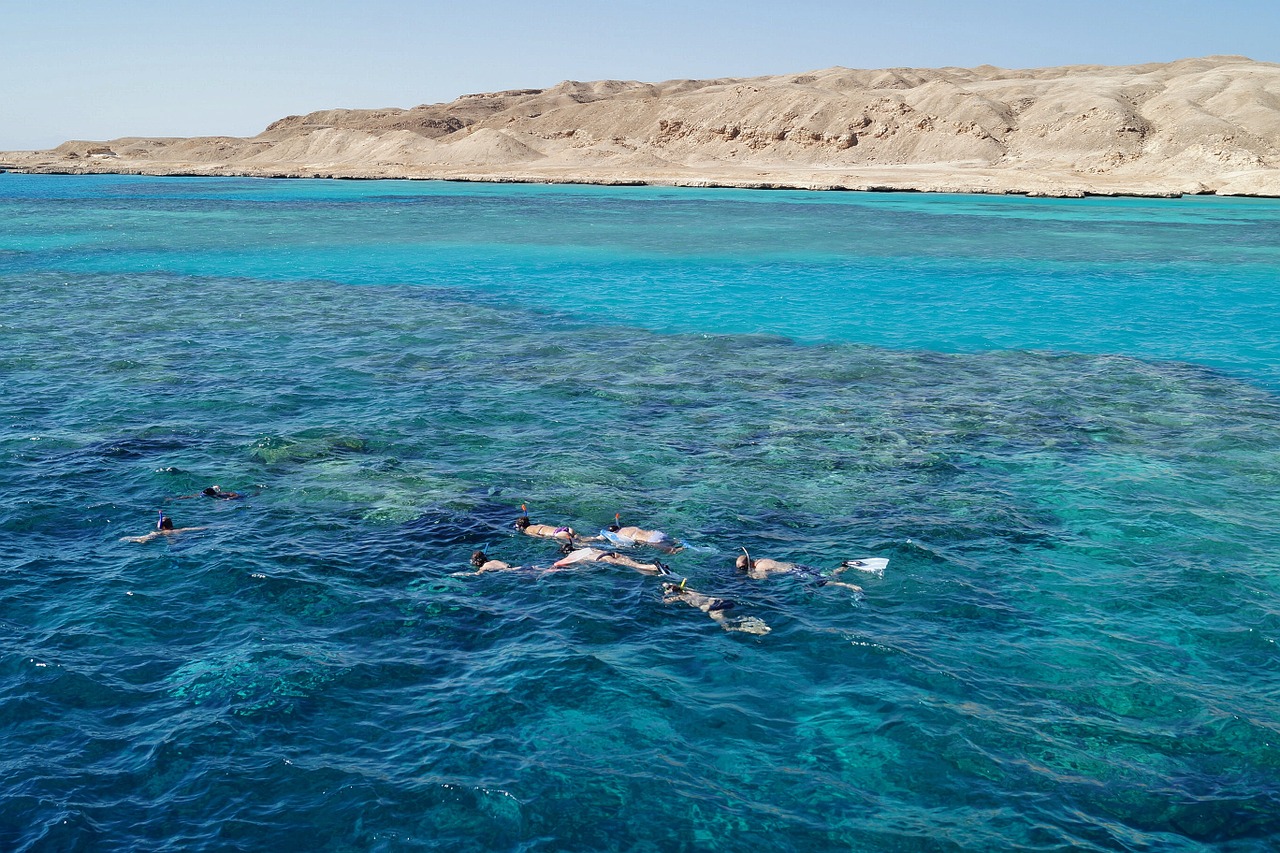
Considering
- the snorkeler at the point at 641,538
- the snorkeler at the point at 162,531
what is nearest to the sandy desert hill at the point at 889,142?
the snorkeler at the point at 641,538

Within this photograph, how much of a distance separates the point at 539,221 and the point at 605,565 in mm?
72458

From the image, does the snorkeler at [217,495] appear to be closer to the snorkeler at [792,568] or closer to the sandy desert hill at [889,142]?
the snorkeler at [792,568]

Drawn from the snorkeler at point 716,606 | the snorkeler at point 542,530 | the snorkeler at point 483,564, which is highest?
the snorkeler at point 542,530

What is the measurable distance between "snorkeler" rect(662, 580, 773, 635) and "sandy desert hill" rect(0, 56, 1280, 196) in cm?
10523

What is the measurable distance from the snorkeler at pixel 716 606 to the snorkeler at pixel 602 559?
28.6 inches

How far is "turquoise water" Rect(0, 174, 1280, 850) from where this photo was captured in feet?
40.1

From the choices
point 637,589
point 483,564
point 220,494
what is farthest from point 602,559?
point 220,494

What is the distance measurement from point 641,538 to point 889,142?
140 metres

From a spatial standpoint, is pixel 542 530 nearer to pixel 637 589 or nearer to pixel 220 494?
pixel 637 589

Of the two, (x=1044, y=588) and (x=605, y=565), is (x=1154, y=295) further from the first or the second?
(x=605, y=565)

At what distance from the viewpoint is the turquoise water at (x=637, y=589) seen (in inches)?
481

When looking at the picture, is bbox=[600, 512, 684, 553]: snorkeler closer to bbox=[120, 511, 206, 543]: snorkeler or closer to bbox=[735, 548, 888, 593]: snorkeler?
bbox=[735, 548, 888, 593]: snorkeler

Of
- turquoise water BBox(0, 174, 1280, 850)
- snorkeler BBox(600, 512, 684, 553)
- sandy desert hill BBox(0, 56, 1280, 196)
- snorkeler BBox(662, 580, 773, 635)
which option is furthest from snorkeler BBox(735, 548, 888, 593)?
sandy desert hill BBox(0, 56, 1280, 196)

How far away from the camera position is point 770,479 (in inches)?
894
